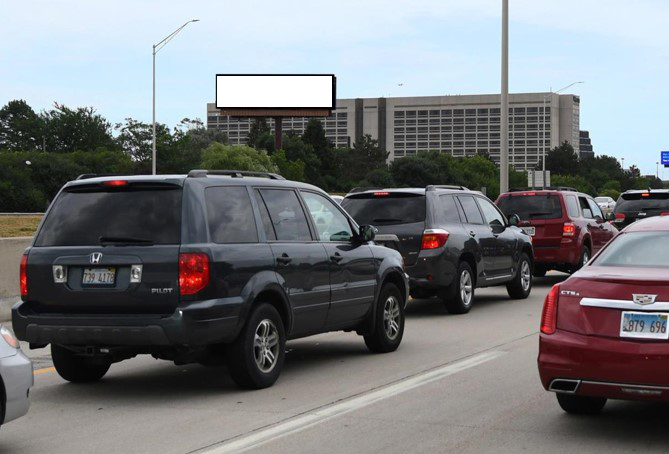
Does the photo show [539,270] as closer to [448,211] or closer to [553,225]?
[553,225]

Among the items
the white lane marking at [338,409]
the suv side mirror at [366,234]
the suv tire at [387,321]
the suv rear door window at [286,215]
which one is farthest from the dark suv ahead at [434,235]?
the suv rear door window at [286,215]

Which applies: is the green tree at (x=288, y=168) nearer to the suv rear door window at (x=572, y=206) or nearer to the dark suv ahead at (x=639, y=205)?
the dark suv ahead at (x=639, y=205)

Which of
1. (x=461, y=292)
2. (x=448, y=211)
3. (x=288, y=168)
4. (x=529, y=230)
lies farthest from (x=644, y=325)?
(x=288, y=168)

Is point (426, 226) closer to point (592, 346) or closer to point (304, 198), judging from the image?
point (304, 198)

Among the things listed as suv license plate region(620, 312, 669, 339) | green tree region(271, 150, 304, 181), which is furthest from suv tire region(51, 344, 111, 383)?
green tree region(271, 150, 304, 181)

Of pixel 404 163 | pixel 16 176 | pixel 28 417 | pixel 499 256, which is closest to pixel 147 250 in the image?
pixel 28 417

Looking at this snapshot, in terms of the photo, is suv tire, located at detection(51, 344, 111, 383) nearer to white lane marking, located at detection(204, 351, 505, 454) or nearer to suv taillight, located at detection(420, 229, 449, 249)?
white lane marking, located at detection(204, 351, 505, 454)

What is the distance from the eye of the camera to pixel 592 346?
23.9 ft

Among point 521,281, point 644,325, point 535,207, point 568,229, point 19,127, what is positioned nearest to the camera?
point 644,325

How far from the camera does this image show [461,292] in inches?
639

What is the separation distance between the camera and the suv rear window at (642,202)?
92.9ft

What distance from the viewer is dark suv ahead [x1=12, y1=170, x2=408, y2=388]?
348 inches

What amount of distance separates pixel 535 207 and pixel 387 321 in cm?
1017

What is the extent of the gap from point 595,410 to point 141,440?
3.39 metres
